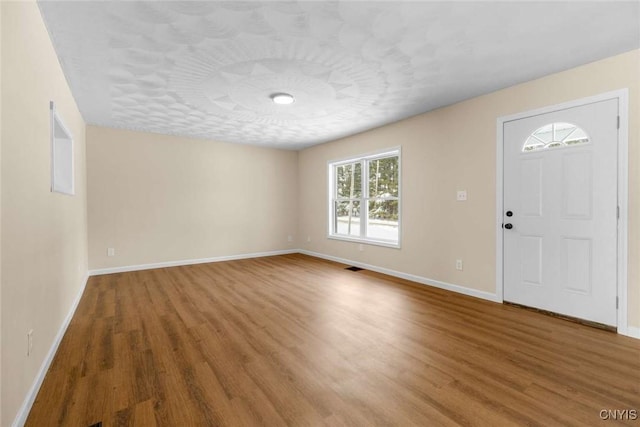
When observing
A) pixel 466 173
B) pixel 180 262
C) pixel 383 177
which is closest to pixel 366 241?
pixel 383 177

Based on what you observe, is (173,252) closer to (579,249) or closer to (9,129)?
(9,129)

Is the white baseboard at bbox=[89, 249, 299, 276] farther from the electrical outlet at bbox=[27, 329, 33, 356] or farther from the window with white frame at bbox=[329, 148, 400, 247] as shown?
the electrical outlet at bbox=[27, 329, 33, 356]

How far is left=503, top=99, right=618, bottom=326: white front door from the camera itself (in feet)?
8.71

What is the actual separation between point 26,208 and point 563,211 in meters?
4.44

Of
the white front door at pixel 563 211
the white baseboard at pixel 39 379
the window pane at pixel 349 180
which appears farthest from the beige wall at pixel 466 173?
the white baseboard at pixel 39 379

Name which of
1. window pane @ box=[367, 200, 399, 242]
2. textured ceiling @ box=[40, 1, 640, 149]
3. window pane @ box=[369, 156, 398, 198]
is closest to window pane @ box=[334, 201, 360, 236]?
window pane @ box=[367, 200, 399, 242]

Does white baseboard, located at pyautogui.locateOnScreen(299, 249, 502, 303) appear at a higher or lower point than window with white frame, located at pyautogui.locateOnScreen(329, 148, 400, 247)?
lower

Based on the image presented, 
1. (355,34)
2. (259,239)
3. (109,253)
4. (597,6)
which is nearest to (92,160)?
(109,253)

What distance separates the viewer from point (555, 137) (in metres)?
2.97

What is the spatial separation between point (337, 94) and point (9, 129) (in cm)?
286

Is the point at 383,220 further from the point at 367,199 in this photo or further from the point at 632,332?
the point at 632,332

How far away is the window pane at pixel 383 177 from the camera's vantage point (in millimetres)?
4805

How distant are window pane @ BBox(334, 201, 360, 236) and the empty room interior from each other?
2.47 feet

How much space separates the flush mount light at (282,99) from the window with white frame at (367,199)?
1982 mm
